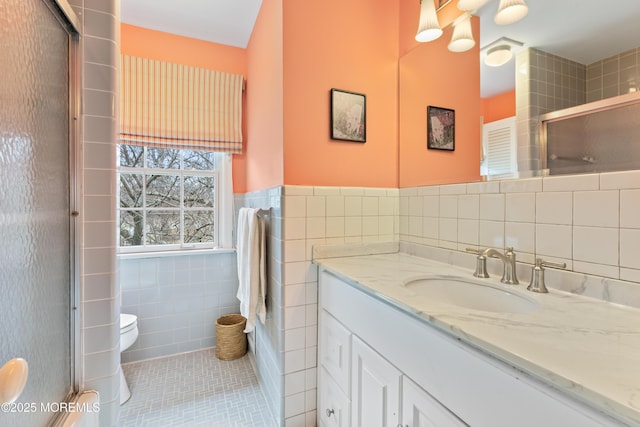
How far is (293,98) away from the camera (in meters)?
1.40

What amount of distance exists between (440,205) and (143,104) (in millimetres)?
2106

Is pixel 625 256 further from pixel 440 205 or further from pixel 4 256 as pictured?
pixel 4 256

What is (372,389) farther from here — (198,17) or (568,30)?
(198,17)

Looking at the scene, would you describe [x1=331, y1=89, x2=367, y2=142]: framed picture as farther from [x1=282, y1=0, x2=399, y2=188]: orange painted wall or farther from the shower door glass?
the shower door glass

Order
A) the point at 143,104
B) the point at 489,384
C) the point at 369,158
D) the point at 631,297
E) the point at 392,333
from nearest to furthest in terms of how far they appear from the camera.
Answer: the point at 489,384
the point at 631,297
the point at 392,333
the point at 369,158
the point at 143,104

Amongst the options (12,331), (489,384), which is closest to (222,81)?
(12,331)

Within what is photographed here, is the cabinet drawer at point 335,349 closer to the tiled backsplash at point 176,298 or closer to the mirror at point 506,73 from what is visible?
the mirror at point 506,73

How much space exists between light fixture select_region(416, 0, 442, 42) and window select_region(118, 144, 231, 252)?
1698 millimetres

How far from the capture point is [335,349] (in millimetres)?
1248

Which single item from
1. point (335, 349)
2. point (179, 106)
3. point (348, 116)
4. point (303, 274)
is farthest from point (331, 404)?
point (179, 106)

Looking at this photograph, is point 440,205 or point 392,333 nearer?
point 392,333

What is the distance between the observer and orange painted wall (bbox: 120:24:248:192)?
205cm

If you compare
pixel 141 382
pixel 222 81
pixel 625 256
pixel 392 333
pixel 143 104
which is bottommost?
pixel 141 382

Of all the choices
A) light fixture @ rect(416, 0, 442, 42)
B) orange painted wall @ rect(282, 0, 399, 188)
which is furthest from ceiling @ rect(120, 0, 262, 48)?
light fixture @ rect(416, 0, 442, 42)
